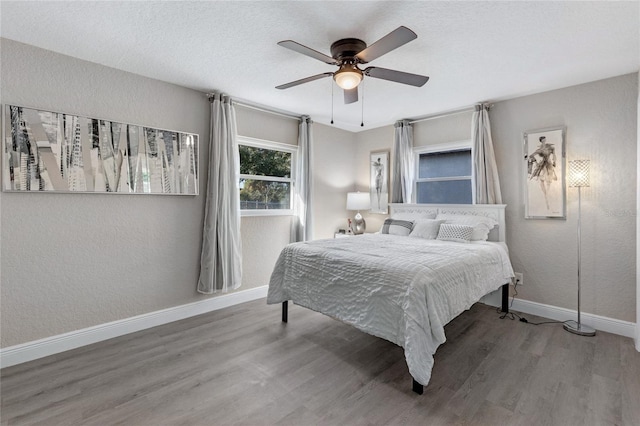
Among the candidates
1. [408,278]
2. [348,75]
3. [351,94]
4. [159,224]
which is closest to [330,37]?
[348,75]

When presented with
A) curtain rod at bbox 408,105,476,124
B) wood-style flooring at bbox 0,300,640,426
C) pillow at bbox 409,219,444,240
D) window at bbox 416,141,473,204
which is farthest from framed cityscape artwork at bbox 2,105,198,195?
window at bbox 416,141,473,204

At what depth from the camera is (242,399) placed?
6.34 feet

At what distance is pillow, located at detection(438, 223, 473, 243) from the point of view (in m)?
3.33

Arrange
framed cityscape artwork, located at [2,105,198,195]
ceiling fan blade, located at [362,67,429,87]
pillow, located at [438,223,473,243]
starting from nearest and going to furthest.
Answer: ceiling fan blade, located at [362,67,429,87], framed cityscape artwork, located at [2,105,198,195], pillow, located at [438,223,473,243]

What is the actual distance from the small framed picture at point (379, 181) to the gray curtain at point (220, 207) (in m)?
2.44

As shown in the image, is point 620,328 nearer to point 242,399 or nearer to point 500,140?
point 500,140

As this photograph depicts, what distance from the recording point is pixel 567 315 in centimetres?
318

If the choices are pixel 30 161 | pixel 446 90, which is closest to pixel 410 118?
pixel 446 90

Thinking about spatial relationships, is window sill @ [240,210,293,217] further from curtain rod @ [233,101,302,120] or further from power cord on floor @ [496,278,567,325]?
power cord on floor @ [496,278,567,325]

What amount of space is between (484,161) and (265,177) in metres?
2.84

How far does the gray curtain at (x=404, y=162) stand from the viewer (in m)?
4.47

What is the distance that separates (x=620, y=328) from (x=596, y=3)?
114 inches

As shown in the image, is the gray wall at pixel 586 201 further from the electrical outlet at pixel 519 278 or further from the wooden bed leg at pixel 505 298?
the wooden bed leg at pixel 505 298

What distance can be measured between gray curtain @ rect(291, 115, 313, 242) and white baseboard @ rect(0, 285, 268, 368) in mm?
1094
